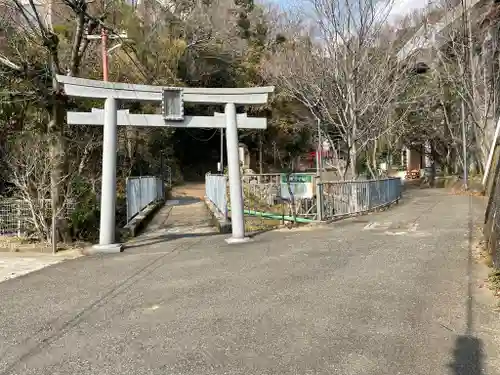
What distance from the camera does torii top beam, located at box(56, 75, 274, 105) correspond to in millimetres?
10422

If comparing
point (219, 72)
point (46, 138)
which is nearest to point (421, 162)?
point (219, 72)

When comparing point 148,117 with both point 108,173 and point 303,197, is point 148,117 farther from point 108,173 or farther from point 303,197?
point 303,197

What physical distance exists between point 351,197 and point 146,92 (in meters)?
7.97

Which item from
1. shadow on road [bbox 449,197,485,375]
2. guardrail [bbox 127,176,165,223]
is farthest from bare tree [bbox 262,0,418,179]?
shadow on road [bbox 449,197,485,375]

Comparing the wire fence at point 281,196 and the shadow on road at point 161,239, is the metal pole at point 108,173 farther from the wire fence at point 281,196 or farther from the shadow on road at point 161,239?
the wire fence at point 281,196

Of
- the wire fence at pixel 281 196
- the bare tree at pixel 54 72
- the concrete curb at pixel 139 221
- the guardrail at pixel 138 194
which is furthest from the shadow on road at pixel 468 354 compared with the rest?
the guardrail at pixel 138 194

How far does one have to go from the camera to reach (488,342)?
471 centimetres

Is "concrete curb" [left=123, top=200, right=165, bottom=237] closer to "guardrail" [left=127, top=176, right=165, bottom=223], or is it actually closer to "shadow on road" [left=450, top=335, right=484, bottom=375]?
"guardrail" [left=127, top=176, right=165, bottom=223]

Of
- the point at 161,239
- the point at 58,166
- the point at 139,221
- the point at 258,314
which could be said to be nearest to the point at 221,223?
the point at 161,239

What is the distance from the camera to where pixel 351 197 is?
1645 cm

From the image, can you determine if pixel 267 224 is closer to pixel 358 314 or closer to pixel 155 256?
pixel 155 256

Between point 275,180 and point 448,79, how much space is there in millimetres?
14313

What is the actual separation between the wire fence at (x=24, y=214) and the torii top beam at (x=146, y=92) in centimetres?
311

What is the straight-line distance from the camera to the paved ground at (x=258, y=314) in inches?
172
